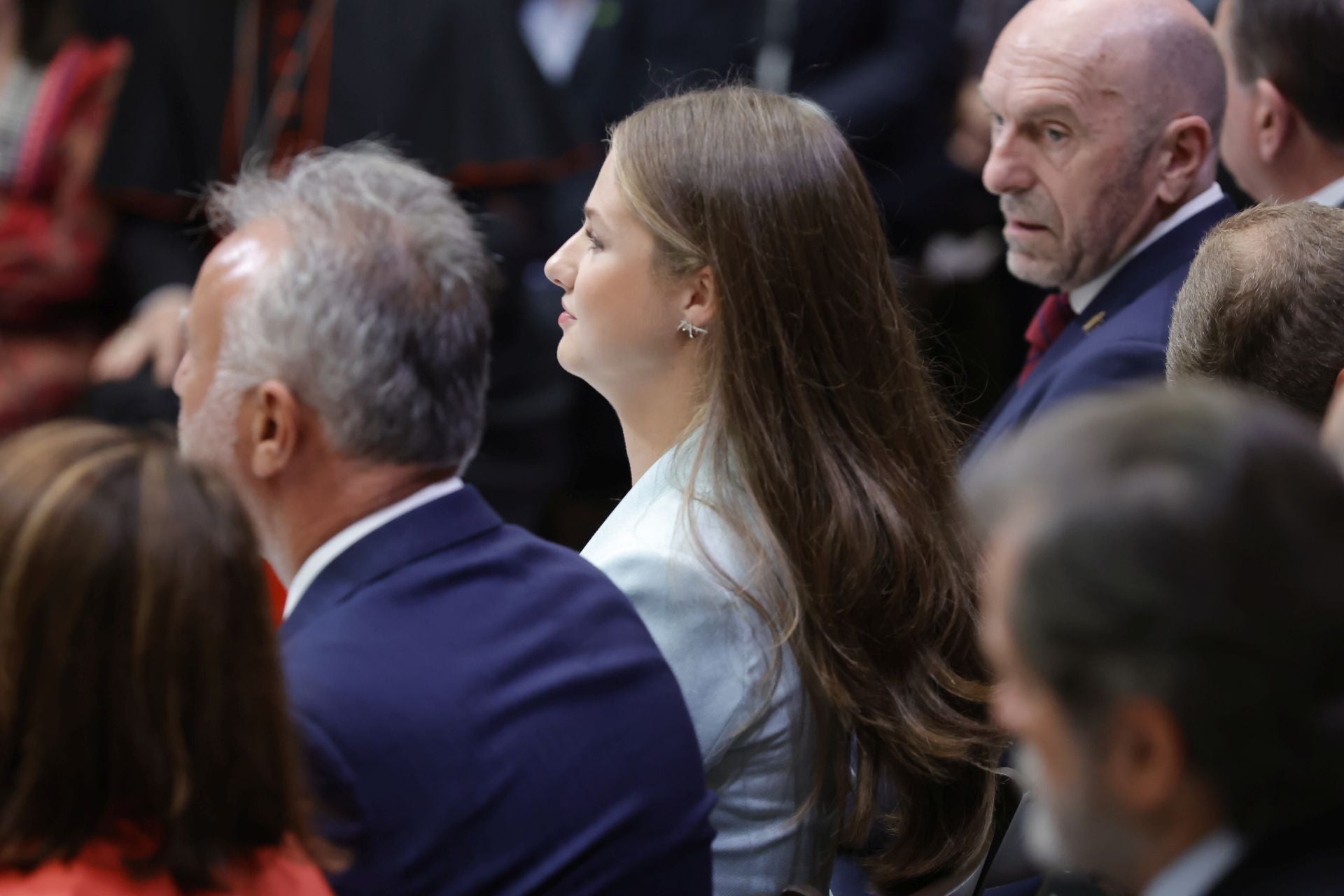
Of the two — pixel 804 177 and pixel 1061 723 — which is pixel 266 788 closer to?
pixel 1061 723

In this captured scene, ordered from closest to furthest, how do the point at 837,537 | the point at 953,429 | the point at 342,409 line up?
the point at 342,409
the point at 837,537
the point at 953,429

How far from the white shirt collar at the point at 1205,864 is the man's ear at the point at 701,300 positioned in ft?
3.24

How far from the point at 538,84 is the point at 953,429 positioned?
1.99 meters

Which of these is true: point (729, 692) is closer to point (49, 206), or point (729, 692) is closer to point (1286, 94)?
point (1286, 94)

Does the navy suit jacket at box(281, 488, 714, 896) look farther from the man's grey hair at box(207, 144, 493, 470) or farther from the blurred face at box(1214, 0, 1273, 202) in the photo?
the blurred face at box(1214, 0, 1273, 202)

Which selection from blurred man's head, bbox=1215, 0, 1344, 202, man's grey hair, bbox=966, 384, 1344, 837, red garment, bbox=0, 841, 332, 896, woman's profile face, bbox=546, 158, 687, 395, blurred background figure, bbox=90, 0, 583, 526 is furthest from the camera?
blurred background figure, bbox=90, 0, 583, 526

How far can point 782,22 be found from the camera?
4133 mm

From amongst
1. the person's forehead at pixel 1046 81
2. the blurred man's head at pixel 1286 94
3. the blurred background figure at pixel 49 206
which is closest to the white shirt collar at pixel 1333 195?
the blurred man's head at pixel 1286 94

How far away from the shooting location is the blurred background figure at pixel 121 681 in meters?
1.29

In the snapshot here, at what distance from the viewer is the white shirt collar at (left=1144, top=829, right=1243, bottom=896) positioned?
114cm

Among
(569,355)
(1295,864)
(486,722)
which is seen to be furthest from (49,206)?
(1295,864)

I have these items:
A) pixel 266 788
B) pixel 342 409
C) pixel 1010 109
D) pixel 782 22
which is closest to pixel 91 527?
pixel 266 788

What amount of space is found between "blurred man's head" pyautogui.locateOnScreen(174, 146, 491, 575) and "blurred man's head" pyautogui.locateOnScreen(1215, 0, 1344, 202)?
4.60 ft

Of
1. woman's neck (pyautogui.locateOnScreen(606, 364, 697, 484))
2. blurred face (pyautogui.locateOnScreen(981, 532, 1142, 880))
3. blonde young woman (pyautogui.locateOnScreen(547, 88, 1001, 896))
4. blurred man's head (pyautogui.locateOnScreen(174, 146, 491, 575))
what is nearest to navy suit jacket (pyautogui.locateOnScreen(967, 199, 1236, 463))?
blonde young woman (pyautogui.locateOnScreen(547, 88, 1001, 896))
